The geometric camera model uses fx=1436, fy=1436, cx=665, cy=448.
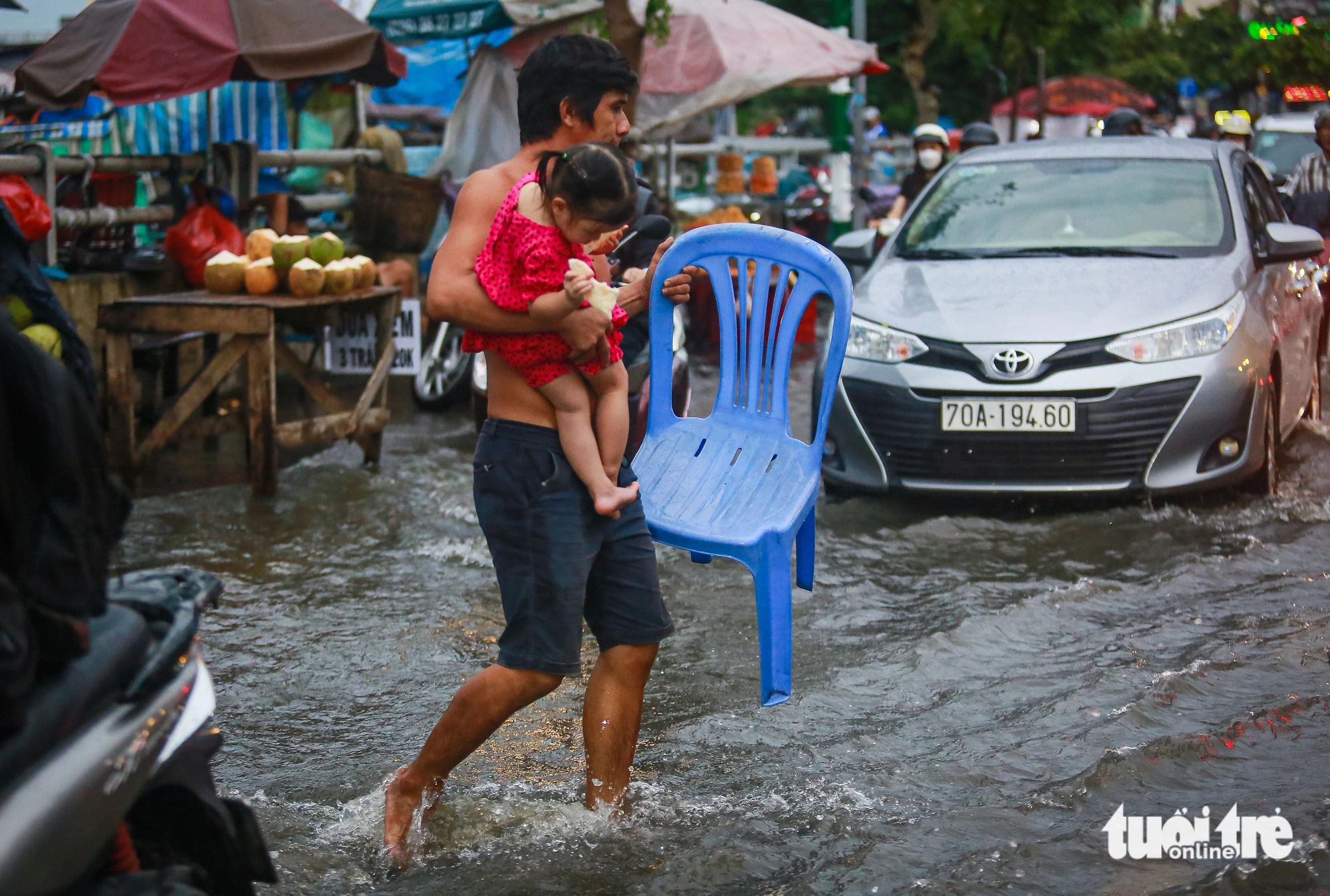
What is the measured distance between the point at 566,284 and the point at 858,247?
4.59 m

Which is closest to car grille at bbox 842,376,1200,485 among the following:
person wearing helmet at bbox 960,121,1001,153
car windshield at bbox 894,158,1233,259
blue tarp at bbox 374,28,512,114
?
car windshield at bbox 894,158,1233,259

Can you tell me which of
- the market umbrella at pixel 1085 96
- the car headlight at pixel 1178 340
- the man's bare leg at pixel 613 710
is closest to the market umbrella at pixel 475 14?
the car headlight at pixel 1178 340

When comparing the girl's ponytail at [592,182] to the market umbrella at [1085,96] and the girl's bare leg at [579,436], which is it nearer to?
the girl's bare leg at [579,436]

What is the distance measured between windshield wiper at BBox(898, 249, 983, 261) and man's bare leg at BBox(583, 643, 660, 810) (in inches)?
170

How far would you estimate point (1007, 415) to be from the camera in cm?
615

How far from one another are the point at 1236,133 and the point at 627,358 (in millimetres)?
10653

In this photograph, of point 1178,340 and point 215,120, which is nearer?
point 1178,340

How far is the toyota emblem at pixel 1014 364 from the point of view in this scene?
6148mm

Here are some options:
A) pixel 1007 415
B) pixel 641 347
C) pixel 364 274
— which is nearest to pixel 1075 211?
pixel 1007 415

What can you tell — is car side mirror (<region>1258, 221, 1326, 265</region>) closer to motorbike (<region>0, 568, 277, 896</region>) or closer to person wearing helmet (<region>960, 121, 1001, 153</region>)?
person wearing helmet (<region>960, 121, 1001, 153</region>)

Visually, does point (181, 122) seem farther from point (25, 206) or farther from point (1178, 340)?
point (1178, 340)

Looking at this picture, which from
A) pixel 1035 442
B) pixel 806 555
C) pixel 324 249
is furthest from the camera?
pixel 324 249

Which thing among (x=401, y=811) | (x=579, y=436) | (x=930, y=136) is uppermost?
(x=930, y=136)

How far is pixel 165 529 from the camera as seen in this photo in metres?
6.65
